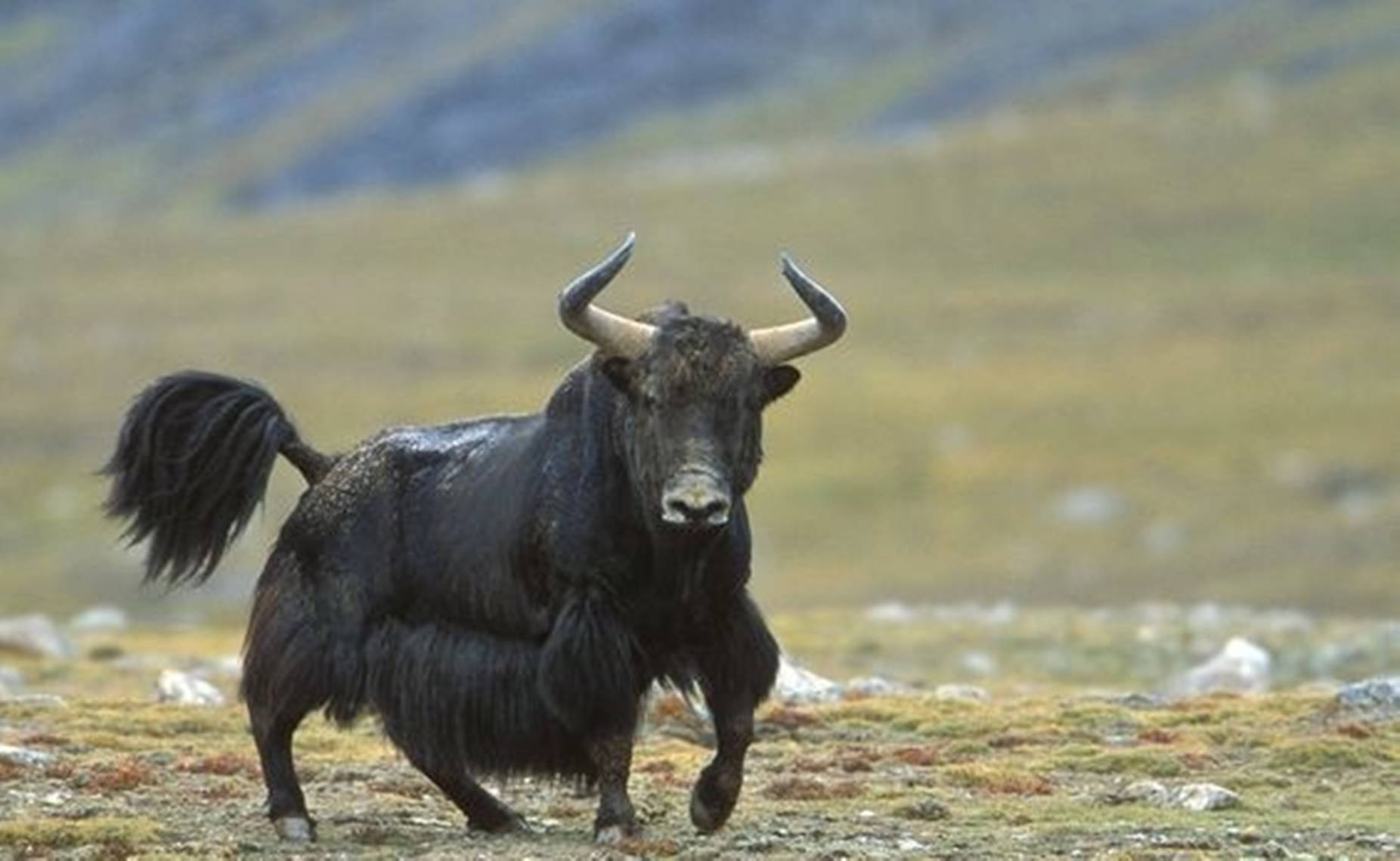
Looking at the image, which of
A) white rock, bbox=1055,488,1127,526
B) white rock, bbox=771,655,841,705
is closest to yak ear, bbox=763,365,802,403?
white rock, bbox=771,655,841,705

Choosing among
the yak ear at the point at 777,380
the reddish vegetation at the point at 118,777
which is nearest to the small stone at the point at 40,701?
the reddish vegetation at the point at 118,777

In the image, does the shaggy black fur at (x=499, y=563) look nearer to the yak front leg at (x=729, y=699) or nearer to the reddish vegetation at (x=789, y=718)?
the yak front leg at (x=729, y=699)

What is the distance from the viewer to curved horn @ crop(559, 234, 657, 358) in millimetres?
16375

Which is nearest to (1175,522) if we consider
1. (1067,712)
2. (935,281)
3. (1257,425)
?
(1257,425)

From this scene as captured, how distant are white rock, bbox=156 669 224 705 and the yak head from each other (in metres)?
10.1

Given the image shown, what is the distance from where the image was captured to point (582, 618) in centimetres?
1655

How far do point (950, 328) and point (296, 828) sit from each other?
11066cm

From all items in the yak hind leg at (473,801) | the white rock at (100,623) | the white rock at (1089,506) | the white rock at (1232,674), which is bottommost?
the yak hind leg at (473,801)

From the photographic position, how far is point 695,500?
15.6 meters

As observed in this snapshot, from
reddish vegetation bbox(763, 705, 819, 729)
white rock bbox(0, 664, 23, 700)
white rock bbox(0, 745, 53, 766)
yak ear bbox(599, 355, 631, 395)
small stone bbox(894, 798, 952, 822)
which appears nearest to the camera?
yak ear bbox(599, 355, 631, 395)

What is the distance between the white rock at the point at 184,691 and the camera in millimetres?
26016

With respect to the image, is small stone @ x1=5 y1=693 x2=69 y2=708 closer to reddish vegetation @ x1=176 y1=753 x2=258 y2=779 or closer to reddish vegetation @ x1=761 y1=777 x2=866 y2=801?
reddish vegetation @ x1=176 y1=753 x2=258 y2=779

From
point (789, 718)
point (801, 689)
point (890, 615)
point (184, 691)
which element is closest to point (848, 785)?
point (789, 718)

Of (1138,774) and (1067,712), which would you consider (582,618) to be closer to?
(1138,774)
